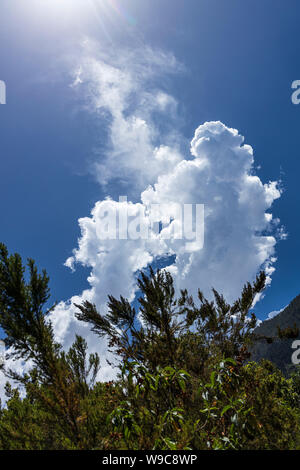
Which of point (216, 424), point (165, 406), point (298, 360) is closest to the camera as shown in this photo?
point (216, 424)

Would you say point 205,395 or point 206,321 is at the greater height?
point 206,321

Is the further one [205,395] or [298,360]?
[298,360]

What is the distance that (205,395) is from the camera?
3.13 metres

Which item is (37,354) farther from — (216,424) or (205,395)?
(216,424)

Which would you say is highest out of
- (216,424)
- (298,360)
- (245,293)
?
(245,293)

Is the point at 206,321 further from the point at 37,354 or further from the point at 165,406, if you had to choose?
the point at 37,354

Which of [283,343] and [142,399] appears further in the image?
[283,343]

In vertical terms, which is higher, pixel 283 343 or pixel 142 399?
pixel 142 399

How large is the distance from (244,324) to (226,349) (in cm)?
163

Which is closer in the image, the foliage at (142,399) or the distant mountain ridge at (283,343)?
the foliage at (142,399)

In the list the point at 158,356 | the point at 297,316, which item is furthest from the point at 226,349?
the point at 297,316

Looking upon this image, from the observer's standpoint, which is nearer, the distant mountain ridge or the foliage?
the foliage
